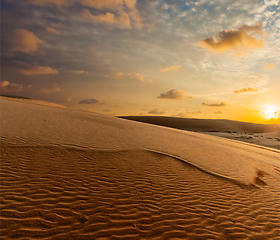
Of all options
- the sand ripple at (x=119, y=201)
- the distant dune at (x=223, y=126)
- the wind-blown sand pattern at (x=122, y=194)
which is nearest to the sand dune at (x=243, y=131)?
the distant dune at (x=223, y=126)

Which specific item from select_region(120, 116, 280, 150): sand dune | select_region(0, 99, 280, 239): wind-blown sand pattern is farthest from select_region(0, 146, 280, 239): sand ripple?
select_region(120, 116, 280, 150): sand dune

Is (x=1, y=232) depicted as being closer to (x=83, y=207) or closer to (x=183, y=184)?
(x=83, y=207)

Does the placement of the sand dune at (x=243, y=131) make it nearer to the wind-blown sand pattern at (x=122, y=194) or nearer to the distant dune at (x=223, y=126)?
the distant dune at (x=223, y=126)

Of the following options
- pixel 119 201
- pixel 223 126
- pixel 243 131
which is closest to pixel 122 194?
pixel 119 201

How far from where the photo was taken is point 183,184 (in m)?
7.51

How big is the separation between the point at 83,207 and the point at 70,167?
2.98m

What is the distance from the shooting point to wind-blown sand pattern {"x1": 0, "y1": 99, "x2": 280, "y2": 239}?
176 inches

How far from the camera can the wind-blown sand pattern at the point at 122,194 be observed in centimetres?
447

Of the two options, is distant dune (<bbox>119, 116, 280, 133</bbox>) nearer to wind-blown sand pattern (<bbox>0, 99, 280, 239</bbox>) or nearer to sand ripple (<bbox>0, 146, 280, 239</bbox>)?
wind-blown sand pattern (<bbox>0, 99, 280, 239</bbox>)

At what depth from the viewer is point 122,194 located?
596cm

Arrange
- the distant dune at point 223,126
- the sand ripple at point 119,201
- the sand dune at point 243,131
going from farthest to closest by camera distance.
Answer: the distant dune at point 223,126 < the sand dune at point 243,131 < the sand ripple at point 119,201

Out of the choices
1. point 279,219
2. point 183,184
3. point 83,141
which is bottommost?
point 279,219

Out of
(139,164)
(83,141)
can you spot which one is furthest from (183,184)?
(83,141)

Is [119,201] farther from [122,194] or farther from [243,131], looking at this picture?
[243,131]
